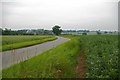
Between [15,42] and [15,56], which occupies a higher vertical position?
[15,42]

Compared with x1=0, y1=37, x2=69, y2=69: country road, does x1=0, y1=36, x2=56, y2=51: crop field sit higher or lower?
higher

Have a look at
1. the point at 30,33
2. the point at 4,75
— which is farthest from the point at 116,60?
the point at 30,33

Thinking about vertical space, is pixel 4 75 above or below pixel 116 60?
below

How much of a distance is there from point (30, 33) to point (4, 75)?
290 ft

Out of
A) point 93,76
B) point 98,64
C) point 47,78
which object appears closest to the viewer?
point 93,76

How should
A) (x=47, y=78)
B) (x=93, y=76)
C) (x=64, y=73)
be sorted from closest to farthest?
(x=93, y=76) → (x=47, y=78) → (x=64, y=73)

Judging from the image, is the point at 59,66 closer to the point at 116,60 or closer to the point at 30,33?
the point at 116,60

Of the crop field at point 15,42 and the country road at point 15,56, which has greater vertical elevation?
the crop field at point 15,42

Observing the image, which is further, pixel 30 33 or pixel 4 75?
pixel 30 33

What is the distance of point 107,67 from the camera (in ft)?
28.5

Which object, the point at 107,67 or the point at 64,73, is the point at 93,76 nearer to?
the point at 107,67

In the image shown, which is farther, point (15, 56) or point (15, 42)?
point (15, 42)

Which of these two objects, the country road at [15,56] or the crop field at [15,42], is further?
the crop field at [15,42]

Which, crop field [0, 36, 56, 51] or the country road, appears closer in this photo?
the country road
